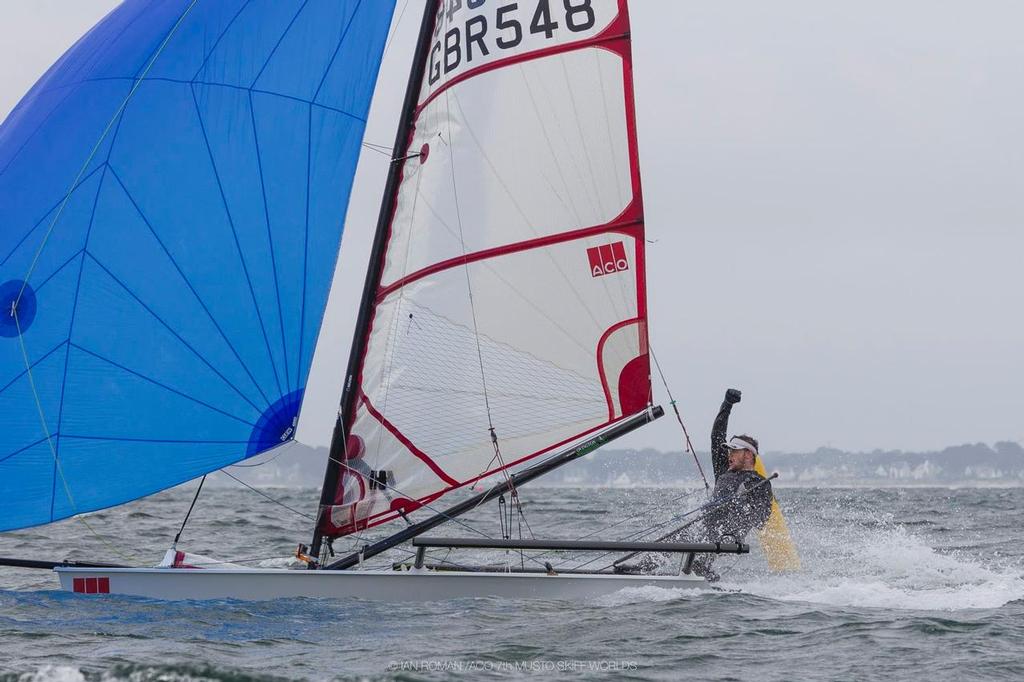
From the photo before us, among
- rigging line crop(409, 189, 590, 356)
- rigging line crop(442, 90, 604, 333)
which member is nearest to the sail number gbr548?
rigging line crop(442, 90, 604, 333)

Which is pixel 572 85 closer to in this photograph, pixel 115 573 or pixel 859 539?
pixel 115 573

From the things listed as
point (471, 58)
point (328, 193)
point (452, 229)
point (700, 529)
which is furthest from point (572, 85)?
point (700, 529)

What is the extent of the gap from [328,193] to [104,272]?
1816 mm

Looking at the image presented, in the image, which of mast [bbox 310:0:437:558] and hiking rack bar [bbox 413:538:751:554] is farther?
mast [bbox 310:0:437:558]

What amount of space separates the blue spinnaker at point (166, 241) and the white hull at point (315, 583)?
717mm

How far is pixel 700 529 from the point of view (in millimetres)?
10852

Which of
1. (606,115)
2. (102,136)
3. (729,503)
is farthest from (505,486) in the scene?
(102,136)

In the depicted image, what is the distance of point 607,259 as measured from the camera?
34.3 feet

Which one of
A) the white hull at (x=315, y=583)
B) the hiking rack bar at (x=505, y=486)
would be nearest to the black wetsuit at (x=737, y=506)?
the hiking rack bar at (x=505, y=486)

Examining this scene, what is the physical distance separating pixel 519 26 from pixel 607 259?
79.2 inches

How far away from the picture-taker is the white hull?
32.0 feet

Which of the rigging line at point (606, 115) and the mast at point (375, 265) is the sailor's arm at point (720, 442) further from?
the mast at point (375, 265)

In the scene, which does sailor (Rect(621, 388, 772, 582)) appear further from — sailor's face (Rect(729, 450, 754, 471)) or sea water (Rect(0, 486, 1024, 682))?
sea water (Rect(0, 486, 1024, 682))

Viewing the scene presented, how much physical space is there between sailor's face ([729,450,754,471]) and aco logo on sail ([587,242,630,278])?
78.5 inches
